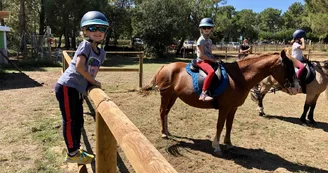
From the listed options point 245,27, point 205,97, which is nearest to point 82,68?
point 205,97

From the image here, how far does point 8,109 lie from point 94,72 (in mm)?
4953

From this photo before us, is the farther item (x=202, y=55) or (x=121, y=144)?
(x=202, y=55)

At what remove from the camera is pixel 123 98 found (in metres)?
8.98

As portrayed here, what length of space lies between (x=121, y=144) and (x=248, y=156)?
3.75 meters

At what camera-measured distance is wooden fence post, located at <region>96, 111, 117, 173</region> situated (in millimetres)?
2077

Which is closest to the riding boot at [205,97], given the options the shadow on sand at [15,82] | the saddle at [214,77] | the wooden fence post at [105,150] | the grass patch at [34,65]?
the saddle at [214,77]

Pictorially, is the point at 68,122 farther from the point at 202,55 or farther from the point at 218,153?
the point at 218,153

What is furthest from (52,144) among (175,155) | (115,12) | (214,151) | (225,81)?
(115,12)

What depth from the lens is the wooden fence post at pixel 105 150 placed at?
2.08 metres

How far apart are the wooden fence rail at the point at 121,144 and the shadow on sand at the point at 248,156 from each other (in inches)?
112

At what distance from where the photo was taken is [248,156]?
489 cm

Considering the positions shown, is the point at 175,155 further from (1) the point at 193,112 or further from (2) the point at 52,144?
(1) the point at 193,112

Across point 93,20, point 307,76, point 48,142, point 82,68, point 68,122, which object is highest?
point 93,20

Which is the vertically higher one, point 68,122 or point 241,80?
point 241,80
